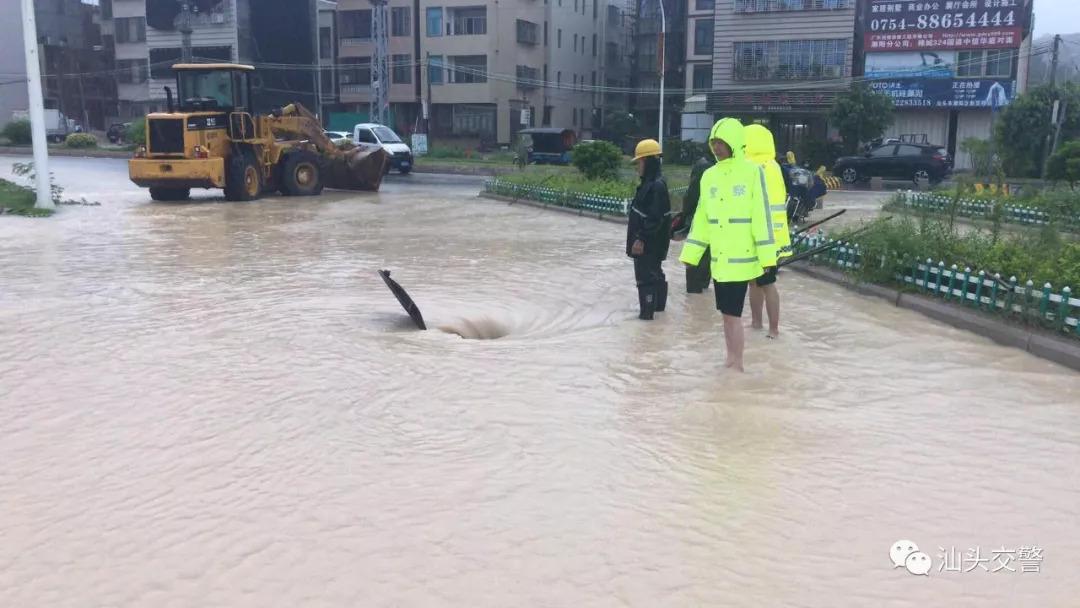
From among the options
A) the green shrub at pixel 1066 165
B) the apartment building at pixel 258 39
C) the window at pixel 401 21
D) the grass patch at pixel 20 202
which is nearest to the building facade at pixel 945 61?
the green shrub at pixel 1066 165

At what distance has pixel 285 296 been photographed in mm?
10359

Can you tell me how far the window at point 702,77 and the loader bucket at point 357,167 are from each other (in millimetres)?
27901

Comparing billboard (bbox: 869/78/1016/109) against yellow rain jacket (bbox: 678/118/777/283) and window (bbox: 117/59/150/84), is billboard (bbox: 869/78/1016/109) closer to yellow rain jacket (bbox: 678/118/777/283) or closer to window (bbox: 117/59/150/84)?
yellow rain jacket (bbox: 678/118/777/283)

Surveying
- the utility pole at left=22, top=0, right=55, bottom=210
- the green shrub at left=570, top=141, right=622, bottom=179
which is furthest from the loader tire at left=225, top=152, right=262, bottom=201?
the green shrub at left=570, top=141, right=622, bottom=179

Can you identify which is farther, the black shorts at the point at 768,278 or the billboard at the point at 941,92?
the billboard at the point at 941,92

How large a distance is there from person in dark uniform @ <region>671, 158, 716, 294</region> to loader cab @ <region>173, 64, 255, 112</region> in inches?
602

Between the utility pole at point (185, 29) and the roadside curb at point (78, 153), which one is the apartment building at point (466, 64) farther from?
the roadside curb at point (78, 153)

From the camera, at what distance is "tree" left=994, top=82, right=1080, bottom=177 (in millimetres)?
29750

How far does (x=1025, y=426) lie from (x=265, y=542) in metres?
4.48

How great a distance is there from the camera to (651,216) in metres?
8.70

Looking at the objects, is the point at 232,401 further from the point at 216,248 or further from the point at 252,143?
the point at 252,143

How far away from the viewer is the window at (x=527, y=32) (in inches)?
2061

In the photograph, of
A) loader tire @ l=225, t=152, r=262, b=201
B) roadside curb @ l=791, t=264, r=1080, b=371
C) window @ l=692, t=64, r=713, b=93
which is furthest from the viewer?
window @ l=692, t=64, r=713, b=93

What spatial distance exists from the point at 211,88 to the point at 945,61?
29.3 metres
